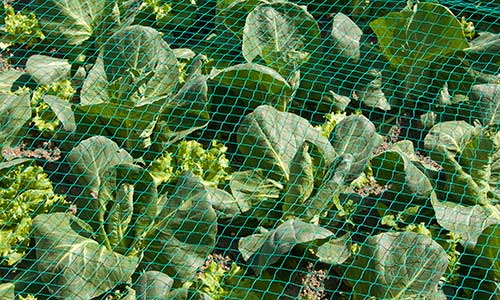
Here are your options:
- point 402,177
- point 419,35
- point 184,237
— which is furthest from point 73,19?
point 402,177

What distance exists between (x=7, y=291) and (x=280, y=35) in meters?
2.09

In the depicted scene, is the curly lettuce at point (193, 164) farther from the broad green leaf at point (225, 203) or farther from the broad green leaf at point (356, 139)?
the broad green leaf at point (356, 139)

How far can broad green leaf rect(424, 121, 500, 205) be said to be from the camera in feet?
13.4

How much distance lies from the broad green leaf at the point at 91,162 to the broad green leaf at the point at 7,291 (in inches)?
19.8

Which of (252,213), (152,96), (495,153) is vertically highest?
(152,96)

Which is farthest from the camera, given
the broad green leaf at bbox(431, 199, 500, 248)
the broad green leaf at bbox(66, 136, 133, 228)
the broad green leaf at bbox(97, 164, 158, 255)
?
the broad green leaf at bbox(66, 136, 133, 228)

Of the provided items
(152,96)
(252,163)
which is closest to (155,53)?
(152,96)

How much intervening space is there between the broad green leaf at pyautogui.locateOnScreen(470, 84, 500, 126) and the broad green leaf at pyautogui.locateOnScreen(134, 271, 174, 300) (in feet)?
6.24

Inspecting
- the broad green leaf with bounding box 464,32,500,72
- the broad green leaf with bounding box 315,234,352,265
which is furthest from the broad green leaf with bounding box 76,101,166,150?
the broad green leaf with bounding box 464,32,500,72

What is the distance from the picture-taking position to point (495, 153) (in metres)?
4.26

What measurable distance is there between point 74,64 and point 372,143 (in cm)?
183

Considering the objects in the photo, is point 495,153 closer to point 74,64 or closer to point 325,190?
point 325,190

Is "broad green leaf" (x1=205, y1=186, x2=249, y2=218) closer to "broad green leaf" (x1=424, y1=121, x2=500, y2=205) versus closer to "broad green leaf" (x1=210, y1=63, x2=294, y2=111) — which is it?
"broad green leaf" (x1=210, y1=63, x2=294, y2=111)

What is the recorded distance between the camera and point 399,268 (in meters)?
3.66
